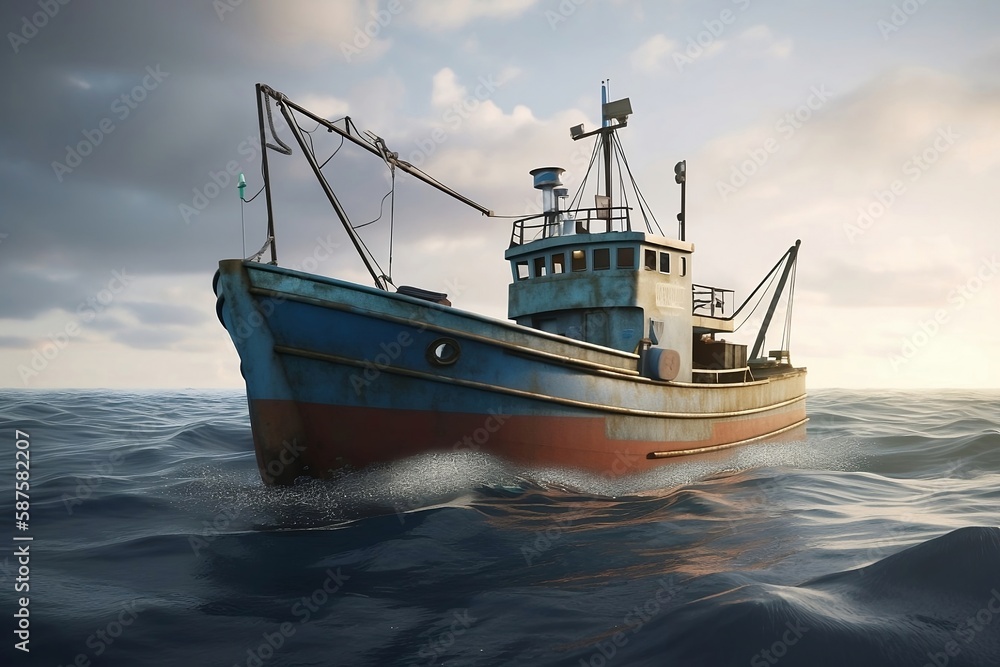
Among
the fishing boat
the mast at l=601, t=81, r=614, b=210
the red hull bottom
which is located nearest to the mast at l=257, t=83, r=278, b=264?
the fishing boat

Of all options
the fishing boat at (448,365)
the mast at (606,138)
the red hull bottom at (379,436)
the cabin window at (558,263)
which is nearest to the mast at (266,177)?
the fishing boat at (448,365)

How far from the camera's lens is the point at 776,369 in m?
23.2

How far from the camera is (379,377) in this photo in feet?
32.0

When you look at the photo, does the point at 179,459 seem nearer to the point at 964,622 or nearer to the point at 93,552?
the point at 93,552

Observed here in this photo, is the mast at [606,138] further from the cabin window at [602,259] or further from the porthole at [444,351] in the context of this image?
the porthole at [444,351]

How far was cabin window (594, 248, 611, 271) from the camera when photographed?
14.0m

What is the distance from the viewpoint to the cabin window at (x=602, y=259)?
14031mm

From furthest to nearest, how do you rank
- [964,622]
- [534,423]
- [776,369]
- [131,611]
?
1. [776,369]
2. [534,423]
3. [131,611]
4. [964,622]

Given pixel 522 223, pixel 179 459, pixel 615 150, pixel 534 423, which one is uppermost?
pixel 615 150

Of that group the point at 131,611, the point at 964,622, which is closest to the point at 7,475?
the point at 131,611

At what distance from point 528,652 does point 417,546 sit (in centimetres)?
302

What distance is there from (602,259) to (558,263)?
4.32 feet

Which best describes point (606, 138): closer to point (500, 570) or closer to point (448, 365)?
point (448, 365)

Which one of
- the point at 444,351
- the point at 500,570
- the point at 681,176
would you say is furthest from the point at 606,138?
the point at 500,570
